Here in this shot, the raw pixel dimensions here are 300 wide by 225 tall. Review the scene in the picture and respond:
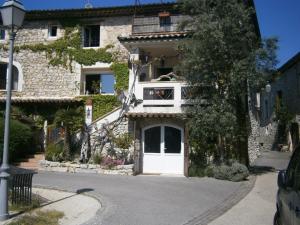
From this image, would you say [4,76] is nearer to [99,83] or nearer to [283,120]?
[99,83]

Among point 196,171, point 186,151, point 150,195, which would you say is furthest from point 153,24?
point 150,195

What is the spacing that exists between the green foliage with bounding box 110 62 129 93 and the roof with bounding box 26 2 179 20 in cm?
304

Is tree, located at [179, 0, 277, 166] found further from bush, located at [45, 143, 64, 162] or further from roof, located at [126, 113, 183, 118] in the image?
bush, located at [45, 143, 64, 162]

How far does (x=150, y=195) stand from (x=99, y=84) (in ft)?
35.9

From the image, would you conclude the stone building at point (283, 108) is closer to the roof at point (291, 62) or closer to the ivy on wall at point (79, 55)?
the roof at point (291, 62)

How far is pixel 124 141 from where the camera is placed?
15.6 m

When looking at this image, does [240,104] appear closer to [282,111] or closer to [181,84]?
[181,84]

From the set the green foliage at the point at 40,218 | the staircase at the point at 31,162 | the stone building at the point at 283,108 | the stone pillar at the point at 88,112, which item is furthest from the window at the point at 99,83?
the green foliage at the point at 40,218

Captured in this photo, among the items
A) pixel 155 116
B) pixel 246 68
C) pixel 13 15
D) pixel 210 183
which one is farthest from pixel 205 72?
pixel 13 15

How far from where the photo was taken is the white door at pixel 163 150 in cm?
1540

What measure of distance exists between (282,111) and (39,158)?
57.9 feet

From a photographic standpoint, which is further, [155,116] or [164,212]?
[155,116]

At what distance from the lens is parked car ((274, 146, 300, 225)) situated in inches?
165

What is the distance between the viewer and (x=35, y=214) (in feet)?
25.2
